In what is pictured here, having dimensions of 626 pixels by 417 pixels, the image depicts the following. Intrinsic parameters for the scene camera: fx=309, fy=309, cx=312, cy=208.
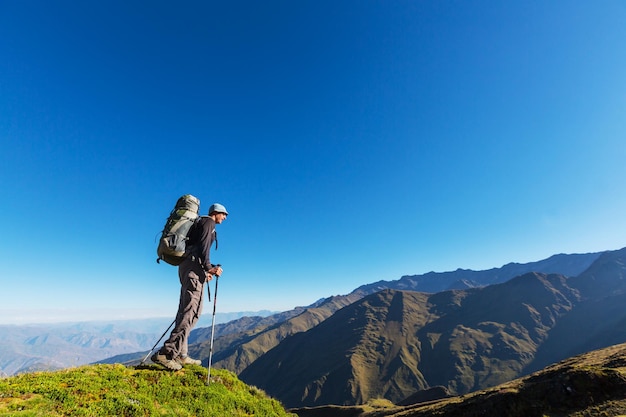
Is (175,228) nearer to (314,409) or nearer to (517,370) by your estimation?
(314,409)

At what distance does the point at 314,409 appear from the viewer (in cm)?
7938

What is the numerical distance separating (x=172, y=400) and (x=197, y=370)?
5.97ft

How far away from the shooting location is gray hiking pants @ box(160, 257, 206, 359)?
8922 mm

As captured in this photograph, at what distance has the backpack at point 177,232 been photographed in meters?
8.72

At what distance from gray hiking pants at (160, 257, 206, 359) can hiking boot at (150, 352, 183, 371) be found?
0.13m

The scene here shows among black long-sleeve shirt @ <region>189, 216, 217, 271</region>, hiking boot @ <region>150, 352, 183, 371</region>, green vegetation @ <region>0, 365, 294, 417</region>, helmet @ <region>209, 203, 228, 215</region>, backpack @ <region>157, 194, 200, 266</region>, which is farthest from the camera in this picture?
helmet @ <region>209, 203, 228, 215</region>

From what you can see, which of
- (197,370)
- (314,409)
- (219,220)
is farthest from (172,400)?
(314,409)

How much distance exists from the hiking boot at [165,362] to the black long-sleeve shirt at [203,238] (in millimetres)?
2693

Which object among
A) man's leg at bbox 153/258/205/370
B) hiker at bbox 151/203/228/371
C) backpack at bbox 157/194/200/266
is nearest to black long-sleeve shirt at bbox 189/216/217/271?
hiker at bbox 151/203/228/371

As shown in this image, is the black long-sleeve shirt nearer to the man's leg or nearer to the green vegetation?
the man's leg

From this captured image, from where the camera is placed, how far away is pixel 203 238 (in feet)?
29.9

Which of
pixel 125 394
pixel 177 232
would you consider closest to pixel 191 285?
pixel 177 232

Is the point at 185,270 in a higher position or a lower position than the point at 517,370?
higher

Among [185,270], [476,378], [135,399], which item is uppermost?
[185,270]
